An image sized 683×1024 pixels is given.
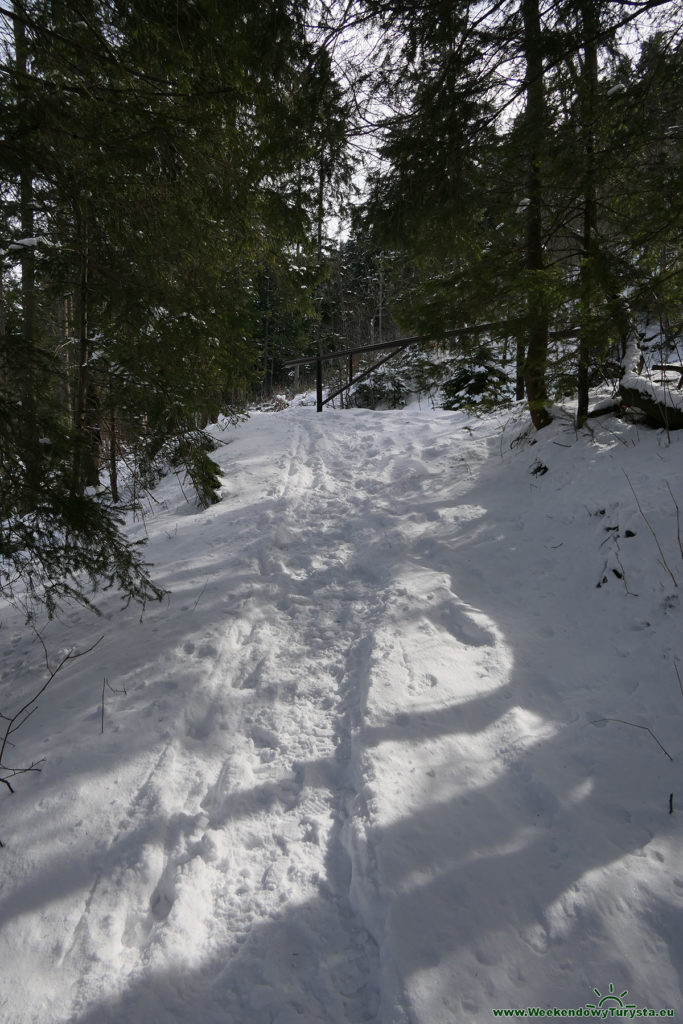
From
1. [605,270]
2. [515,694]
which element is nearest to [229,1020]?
[515,694]

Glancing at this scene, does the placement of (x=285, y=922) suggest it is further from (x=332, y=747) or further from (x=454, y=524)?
(x=454, y=524)

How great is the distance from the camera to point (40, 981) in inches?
62.5

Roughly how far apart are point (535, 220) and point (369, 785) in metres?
6.01

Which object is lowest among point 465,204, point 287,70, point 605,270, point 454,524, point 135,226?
point 454,524

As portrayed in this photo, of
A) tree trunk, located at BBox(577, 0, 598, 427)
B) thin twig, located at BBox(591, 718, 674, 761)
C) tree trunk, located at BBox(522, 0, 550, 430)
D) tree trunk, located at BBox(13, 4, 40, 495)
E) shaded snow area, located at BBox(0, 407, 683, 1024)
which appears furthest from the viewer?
tree trunk, located at BBox(522, 0, 550, 430)

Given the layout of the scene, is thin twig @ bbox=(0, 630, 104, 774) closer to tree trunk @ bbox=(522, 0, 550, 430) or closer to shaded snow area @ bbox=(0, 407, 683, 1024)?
shaded snow area @ bbox=(0, 407, 683, 1024)

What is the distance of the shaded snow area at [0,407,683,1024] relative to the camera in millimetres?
1605

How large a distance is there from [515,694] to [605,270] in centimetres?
344

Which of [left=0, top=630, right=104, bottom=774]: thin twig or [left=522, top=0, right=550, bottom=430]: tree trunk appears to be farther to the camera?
[left=522, top=0, right=550, bottom=430]: tree trunk

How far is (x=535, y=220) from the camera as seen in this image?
5.49 m

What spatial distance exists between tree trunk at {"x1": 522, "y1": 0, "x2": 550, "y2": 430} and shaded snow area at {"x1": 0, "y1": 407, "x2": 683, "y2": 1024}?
1.34 m

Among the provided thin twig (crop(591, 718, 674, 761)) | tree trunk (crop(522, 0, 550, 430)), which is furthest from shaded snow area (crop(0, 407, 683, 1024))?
tree trunk (crop(522, 0, 550, 430))

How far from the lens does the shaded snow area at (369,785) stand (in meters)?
1.61

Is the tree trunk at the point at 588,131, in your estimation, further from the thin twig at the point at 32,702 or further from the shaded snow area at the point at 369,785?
the thin twig at the point at 32,702
